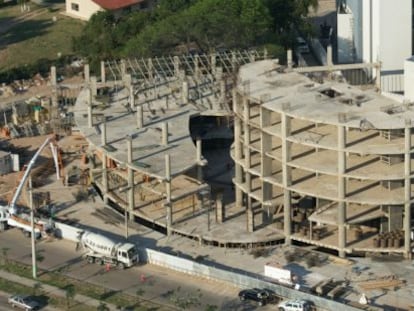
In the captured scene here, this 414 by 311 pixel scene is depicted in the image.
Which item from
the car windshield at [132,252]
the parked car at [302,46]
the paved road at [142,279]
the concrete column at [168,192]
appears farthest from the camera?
the parked car at [302,46]

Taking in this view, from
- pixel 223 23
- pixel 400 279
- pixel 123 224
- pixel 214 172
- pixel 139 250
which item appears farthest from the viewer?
pixel 223 23

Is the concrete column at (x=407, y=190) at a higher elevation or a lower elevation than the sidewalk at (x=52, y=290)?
higher

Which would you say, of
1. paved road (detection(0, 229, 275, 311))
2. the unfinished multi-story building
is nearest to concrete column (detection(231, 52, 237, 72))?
the unfinished multi-story building

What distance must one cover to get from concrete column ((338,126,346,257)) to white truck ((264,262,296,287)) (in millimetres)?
6234

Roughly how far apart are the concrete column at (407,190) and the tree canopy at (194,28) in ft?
162

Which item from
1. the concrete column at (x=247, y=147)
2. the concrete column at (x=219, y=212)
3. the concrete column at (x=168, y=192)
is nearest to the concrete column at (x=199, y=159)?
the concrete column at (x=219, y=212)

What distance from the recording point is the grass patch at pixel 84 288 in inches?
3930

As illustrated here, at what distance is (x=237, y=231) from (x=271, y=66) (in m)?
20.8

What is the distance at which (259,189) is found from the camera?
375 ft

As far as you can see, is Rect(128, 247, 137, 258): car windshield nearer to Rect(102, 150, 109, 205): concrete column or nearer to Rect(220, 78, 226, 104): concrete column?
Rect(102, 150, 109, 205): concrete column

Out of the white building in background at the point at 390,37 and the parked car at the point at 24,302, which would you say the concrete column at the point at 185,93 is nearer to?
the white building in background at the point at 390,37

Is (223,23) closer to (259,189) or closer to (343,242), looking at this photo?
(259,189)

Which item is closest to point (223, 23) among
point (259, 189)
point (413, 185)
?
Result: point (259, 189)

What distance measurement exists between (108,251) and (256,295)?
16.5m
